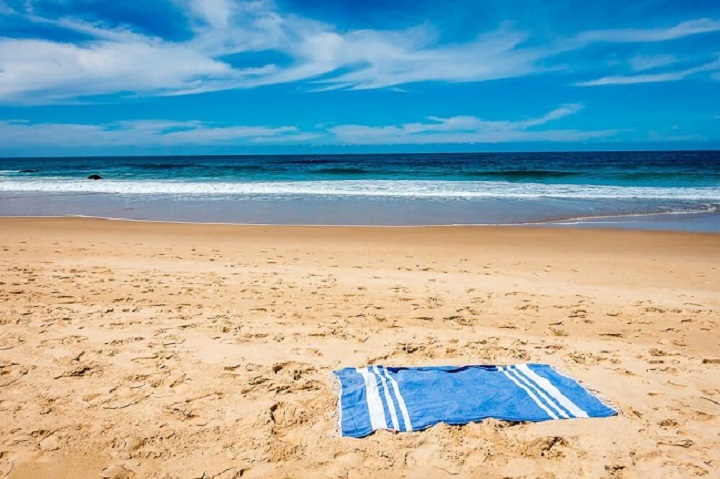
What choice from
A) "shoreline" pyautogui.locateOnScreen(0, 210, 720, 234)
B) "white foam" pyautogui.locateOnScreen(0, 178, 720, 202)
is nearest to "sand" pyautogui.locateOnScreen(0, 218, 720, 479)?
"shoreline" pyautogui.locateOnScreen(0, 210, 720, 234)

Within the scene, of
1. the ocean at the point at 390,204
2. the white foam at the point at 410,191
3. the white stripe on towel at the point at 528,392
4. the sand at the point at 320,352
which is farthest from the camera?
the white foam at the point at 410,191

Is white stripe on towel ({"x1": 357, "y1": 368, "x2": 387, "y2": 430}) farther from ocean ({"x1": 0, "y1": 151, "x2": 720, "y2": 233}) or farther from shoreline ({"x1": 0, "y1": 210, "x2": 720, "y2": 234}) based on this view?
ocean ({"x1": 0, "y1": 151, "x2": 720, "y2": 233})

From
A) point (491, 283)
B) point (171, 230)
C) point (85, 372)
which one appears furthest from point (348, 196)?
point (85, 372)

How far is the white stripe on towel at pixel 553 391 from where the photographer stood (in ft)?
10.5

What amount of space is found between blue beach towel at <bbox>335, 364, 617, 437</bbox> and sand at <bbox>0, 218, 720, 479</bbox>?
126 mm

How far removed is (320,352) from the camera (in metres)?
4.26

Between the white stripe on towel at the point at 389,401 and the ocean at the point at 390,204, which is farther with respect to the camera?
the ocean at the point at 390,204

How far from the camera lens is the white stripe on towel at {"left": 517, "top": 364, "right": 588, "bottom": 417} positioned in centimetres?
320

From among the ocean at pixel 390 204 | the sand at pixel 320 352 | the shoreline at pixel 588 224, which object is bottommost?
the sand at pixel 320 352

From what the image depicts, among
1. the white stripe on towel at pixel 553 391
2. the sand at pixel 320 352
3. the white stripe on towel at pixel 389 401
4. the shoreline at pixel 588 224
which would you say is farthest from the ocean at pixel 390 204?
the white stripe on towel at pixel 389 401

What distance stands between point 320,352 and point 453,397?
139 centimetres

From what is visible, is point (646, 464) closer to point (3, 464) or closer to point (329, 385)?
point (329, 385)

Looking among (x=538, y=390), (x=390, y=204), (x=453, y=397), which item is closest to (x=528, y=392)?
(x=538, y=390)

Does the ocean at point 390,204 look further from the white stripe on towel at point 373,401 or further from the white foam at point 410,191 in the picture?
the white stripe on towel at point 373,401
